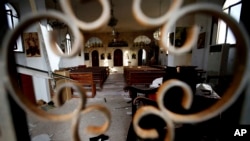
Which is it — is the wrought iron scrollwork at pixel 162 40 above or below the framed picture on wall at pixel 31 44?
below

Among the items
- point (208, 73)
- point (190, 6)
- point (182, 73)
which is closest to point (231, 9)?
point (208, 73)

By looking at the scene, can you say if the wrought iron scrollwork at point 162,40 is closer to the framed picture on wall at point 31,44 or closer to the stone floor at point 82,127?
the stone floor at point 82,127

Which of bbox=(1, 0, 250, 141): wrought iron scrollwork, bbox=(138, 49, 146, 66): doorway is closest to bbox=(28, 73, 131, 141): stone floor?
bbox=(1, 0, 250, 141): wrought iron scrollwork

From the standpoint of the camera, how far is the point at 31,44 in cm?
356

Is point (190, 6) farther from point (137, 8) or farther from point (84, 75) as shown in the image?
point (84, 75)

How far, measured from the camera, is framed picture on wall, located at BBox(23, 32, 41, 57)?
3515mm

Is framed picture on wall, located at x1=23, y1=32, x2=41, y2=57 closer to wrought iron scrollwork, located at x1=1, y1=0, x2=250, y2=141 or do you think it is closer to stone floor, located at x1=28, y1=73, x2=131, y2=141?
stone floor, located at x1=28, y1=73, x2=131, y2=141

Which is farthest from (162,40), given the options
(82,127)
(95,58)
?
(95,58)

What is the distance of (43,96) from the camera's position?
12.3 ft

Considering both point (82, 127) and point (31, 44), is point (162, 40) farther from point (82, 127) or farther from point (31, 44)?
point (31, 44)

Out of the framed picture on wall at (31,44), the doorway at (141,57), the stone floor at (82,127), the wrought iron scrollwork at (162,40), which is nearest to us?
the wrought iron scrollwork at (162,40)

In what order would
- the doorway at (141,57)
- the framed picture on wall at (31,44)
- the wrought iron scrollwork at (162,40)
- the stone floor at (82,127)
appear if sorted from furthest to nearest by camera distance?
the doorway at (141,57) < the framed picture on wall at (31,44) < the stone floor at (82,127) < the wrought iron scrollwork at (162,40)

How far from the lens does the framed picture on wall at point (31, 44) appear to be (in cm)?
351

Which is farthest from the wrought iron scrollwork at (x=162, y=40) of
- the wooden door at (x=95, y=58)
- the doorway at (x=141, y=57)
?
the wooden door at (x=95, y=58)
